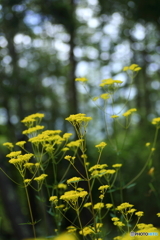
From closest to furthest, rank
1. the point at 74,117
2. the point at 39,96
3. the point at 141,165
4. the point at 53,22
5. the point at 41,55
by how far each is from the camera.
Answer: the point at 74,117 → the point at 141,165 → the point at 53,22 → the point at 39,96 → the point at 41,55

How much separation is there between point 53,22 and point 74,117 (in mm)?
5764

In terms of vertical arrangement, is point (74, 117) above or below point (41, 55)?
below

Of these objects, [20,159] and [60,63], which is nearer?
[20,159]


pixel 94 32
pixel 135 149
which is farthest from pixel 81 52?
pixel 135 149

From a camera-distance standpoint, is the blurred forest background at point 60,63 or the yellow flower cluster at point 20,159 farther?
the blurred forest background at point 60,63

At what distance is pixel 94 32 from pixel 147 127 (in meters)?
5.74

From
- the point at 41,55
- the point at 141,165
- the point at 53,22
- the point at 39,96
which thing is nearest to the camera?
the point at 141,165

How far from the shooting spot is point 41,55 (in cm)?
977

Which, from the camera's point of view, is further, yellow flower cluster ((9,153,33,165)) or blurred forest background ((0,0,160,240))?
blurred forest background ((0,0,160,240))

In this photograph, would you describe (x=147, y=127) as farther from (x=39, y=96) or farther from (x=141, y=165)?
(x=39, y=96)

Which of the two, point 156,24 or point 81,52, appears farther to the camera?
point 81,52

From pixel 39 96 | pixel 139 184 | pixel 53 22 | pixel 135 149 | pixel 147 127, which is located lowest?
pixel 139 184

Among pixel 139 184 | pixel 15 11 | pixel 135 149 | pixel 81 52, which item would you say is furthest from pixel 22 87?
pixel 81 52

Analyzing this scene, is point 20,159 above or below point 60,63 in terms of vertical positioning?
below
